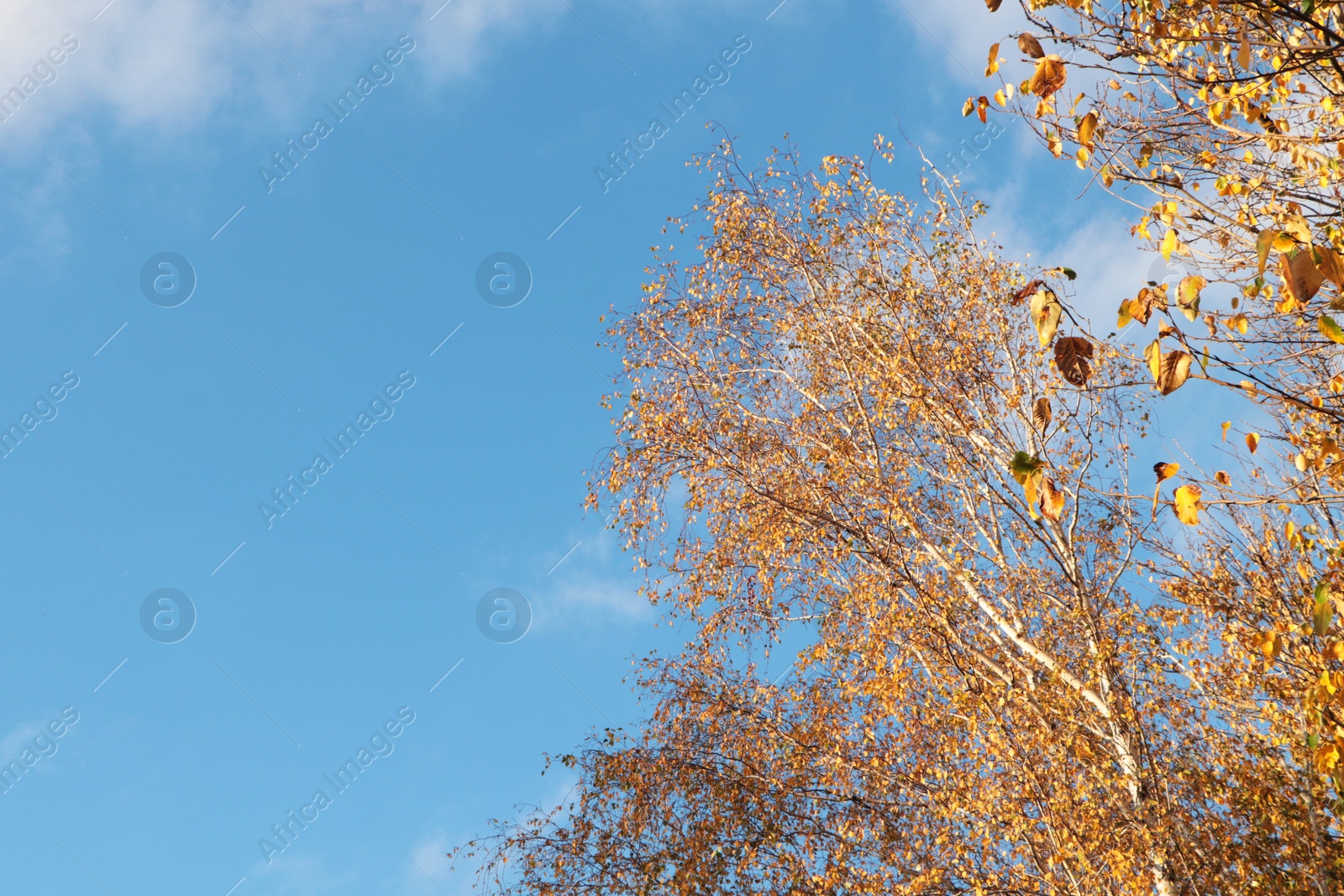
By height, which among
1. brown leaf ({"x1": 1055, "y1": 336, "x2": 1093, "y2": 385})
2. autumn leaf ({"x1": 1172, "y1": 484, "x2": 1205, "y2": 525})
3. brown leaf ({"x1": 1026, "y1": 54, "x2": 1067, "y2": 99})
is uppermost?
brown leaf ({"x1": 1026, "y1": 54, "x2": 1067, "y2": 99})

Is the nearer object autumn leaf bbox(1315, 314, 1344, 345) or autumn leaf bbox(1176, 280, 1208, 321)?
autumn leaf bbox(1315, 314, 1344, 345)

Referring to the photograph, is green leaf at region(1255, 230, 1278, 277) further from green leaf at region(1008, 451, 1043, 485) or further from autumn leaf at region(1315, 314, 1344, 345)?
green leaf at region(1008, 451, 1043, 485)

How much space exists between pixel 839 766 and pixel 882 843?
2.61 feet

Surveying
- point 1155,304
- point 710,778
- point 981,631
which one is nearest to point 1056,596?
point 981,631

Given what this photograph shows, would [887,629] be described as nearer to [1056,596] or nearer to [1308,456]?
[1056,596]

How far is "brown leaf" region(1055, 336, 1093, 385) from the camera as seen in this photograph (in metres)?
2.65

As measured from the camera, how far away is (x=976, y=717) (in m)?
7.89

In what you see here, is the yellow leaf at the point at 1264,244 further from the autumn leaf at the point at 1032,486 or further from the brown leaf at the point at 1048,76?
the brown leaf at the point at 1048,76

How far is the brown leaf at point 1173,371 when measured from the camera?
9.00ft

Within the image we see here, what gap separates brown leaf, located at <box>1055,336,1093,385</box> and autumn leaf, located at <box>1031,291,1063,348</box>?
49mm

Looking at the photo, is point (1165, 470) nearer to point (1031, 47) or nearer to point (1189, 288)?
point (1189, 288)

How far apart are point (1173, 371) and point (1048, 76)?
168cm

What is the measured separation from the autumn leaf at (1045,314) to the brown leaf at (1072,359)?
5 centimetres

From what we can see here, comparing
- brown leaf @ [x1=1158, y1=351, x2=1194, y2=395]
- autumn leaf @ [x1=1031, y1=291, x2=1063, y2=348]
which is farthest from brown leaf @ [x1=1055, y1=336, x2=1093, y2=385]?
brown leaf @ [x1=1158, y1=351, x2=1194, y2=395]
